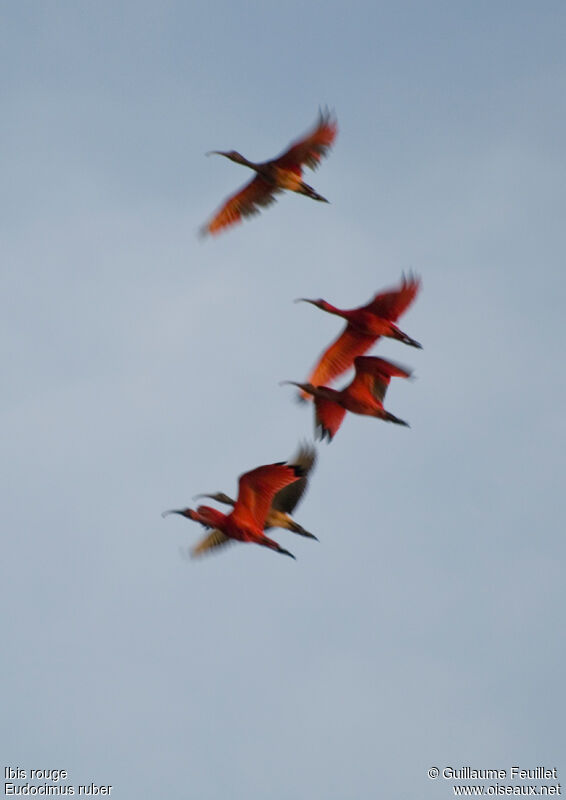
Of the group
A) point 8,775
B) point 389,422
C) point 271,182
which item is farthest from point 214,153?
point 8,775

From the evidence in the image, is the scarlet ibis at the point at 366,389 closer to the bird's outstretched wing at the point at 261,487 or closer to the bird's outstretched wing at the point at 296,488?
the bird's outstretched wing at the point at 296,488

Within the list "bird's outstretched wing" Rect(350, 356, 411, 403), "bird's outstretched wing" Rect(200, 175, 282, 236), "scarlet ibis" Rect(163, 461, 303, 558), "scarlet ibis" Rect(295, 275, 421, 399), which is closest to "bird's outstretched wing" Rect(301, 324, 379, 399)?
"scarlet ibis" Rect(295, 275, 421, 399)

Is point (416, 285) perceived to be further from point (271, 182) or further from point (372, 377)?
point (271, 182)

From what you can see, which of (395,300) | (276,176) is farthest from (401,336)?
(276,176)

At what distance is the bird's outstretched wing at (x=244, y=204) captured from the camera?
30438mm

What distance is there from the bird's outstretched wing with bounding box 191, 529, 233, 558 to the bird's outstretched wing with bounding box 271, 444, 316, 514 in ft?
7.31

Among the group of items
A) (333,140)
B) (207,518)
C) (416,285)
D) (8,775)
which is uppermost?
(333,140)

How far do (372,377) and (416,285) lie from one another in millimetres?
1979

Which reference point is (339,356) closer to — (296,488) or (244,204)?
(296,488)

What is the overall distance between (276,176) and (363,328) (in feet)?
12.5

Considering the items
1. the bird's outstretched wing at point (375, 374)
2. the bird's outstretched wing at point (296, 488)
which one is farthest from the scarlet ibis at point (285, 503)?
the bird's outstretched wing at point (375, 374)

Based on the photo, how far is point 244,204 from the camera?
101 ft

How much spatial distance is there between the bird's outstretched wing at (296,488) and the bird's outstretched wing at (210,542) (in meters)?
2.23

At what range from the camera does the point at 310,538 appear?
26422 millimetres
